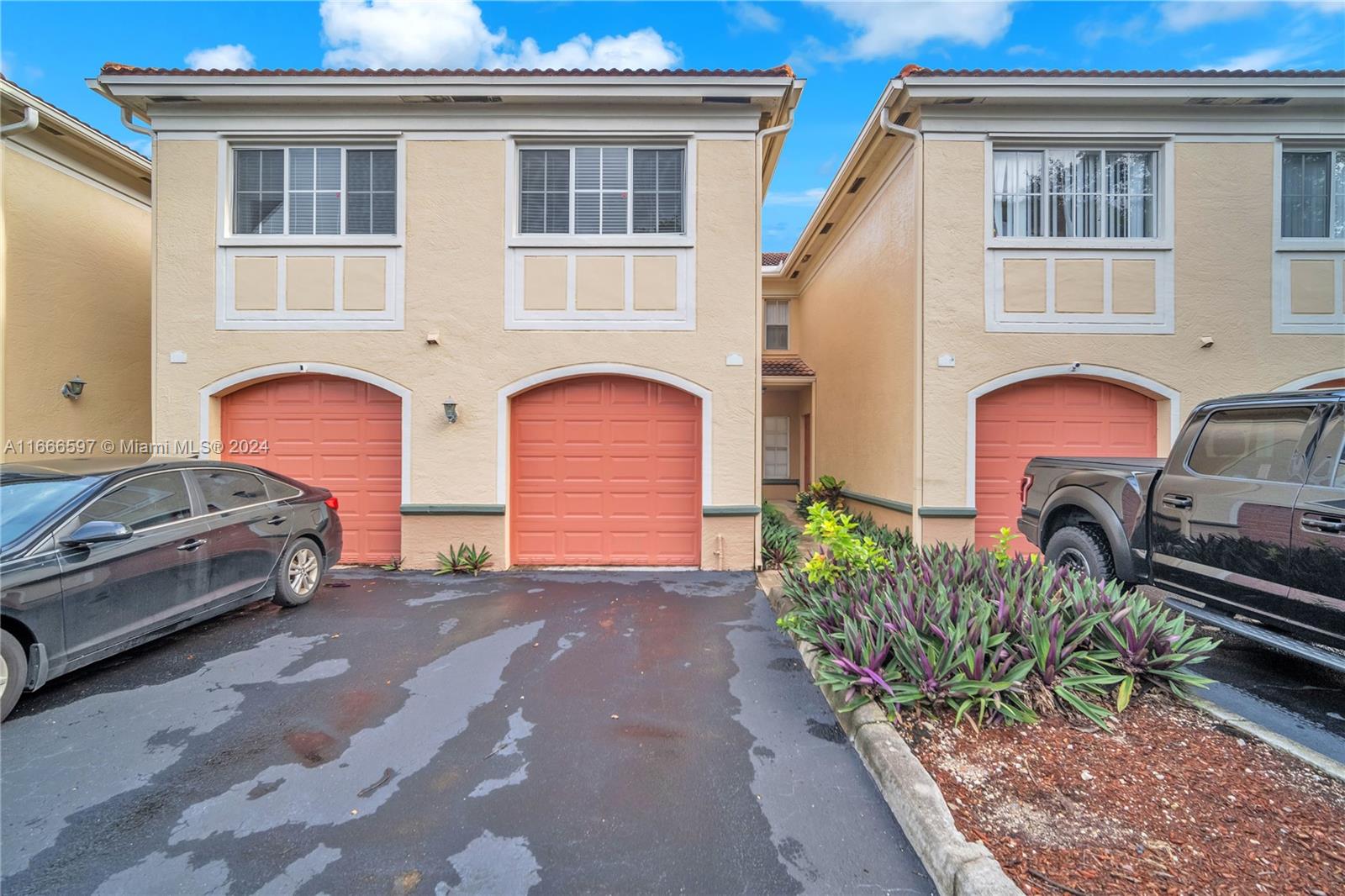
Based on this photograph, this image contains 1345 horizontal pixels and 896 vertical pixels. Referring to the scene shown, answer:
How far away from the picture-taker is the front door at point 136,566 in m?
3.62

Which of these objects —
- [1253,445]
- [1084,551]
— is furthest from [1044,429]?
[1253,445]

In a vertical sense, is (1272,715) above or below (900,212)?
below

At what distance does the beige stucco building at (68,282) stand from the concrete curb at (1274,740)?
41.7 feet

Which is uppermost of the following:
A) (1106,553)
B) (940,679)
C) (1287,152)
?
(1287,152)

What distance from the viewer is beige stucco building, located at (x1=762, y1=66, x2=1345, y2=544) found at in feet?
23.4

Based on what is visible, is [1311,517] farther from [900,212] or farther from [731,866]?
[900,212]

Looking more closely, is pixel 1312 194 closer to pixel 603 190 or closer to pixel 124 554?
pixel 603 190

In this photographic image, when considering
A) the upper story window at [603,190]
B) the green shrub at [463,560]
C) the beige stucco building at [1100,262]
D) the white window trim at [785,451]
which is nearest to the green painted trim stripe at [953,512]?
the beige stucco building at [1100,262]

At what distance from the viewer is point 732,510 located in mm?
7023

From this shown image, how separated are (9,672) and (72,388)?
6925 millimetres

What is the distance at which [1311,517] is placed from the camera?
3.37 meters

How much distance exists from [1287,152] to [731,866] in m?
11.1

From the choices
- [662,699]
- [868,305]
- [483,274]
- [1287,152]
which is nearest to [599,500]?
[483,274]

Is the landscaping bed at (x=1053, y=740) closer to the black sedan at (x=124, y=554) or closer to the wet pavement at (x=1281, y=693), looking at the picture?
the wet pavement at (x=1281, y=693)
